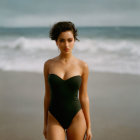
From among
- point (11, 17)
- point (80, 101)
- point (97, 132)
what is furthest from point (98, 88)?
point (11, 17)

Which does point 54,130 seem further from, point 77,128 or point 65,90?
point 65,90

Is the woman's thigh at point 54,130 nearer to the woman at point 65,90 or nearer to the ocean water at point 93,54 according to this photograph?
the woman at point 65,90

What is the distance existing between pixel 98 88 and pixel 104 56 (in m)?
2.24

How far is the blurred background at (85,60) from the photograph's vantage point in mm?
3582

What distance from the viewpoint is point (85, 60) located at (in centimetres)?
647

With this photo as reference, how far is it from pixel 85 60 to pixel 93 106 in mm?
2674

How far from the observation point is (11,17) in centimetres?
1152

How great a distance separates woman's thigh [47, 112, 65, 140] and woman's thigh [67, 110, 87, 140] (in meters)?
0.06

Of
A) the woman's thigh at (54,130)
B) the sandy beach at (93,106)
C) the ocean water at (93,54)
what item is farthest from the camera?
the ocean water at (93,54)

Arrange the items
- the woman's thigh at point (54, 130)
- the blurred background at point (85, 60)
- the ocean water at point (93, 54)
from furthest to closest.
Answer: the ocean water at point (93, 54) → the blurred background at point (85, 60) → the woman's thigh at point (54, 130)

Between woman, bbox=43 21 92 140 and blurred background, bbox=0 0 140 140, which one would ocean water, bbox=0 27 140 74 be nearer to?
blurred background, bbox=0 0 140 140

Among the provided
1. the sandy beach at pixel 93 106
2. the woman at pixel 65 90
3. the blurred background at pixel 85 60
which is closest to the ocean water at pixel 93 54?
the blurred background at pixel 85 60

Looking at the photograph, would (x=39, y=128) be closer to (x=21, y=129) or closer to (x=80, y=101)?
(x=21, y=129)

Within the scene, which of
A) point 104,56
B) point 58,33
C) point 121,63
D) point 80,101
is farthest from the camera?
point 104,56
